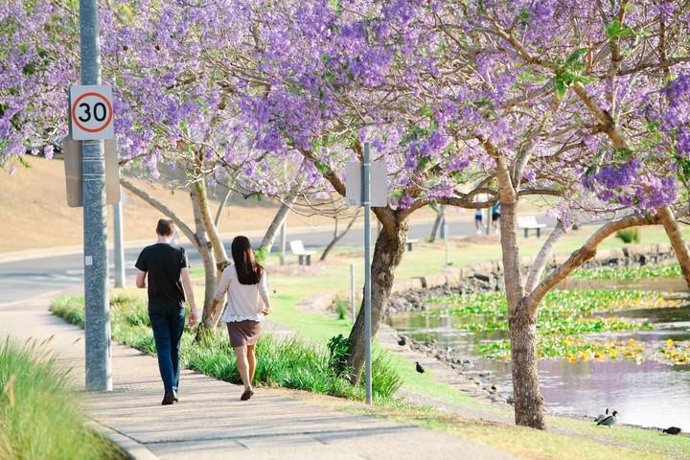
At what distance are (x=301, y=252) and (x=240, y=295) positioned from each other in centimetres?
2658

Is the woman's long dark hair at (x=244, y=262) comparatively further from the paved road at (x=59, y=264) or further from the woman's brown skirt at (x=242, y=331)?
the paved road at (x=59, y=264)

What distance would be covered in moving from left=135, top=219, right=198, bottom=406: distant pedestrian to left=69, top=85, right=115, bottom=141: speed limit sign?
1.42 m

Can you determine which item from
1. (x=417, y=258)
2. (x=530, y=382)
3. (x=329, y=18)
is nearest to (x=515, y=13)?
(x=329, y=18)

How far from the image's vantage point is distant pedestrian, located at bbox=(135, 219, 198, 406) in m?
14.4

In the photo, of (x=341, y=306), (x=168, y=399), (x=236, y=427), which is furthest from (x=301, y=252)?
(x=236, y=427)

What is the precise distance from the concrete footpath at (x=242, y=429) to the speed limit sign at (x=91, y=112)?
2.52 meters

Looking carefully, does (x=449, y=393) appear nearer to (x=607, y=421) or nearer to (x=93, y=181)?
(x=607, y=421)

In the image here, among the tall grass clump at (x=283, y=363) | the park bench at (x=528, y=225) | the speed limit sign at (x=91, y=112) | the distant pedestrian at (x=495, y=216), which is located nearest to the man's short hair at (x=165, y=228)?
the speed limit sign at (x=91, y=112)

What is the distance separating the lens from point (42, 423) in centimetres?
1052

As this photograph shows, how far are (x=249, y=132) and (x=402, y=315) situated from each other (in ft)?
53.2

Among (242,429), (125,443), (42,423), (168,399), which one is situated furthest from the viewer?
(168,399)

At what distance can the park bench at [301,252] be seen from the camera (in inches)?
1630

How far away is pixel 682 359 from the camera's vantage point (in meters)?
26.3

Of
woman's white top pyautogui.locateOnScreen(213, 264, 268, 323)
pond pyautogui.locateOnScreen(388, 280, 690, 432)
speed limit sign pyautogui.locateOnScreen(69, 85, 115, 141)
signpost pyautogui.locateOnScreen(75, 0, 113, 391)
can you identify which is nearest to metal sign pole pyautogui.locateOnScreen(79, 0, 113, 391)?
signpost pyautogui.locateOnScreen(75, 0, 113, 391)
